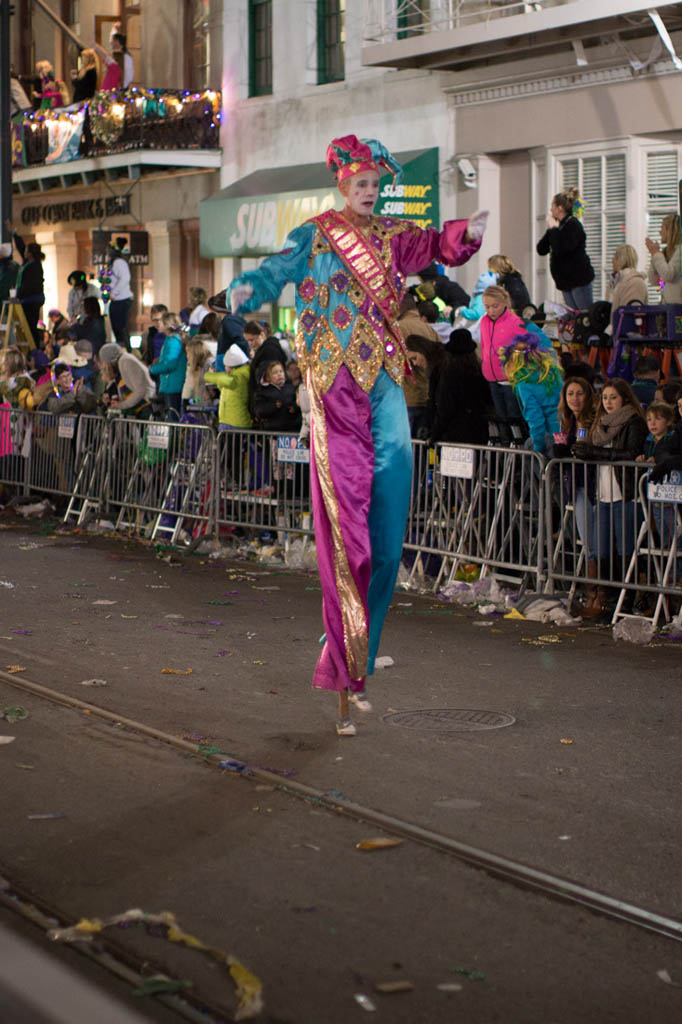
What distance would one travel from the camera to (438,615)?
11.8 m

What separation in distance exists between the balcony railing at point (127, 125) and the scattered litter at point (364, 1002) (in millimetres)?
25350

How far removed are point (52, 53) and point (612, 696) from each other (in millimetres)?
28323

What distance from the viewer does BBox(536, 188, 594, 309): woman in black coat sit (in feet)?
54.9

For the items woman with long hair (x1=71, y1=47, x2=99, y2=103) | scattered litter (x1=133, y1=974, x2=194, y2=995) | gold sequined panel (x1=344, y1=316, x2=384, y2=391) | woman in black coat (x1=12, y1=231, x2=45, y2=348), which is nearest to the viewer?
Answer: scattered litter (x1=133, y1=974, x2=194, y2=995)

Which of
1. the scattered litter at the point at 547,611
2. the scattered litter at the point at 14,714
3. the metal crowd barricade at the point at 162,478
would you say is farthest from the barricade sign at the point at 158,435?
the scattered litter at the point at 14,714

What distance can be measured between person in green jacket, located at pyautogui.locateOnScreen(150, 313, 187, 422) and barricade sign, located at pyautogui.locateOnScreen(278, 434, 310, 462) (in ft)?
9.95

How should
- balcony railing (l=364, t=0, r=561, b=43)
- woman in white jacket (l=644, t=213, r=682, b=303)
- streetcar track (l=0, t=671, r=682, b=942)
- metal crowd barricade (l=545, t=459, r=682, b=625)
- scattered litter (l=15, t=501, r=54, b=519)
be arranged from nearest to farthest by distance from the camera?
streetcar track (l=0, t=671, r=682, b=942) → metal crowd barricade (l=545, t=459, r=682, b=625) → woman in white jacket (l=644, t=213, r=682, b=303) → scattered litter (l=15, t=501, r=54, b=519) → balcony railing (l=364, t=0, r=561, b=43)

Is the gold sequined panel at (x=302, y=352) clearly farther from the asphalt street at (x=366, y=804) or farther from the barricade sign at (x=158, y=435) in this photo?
the barricade sign at (x=158, y=435)

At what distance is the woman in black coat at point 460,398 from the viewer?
1291cm

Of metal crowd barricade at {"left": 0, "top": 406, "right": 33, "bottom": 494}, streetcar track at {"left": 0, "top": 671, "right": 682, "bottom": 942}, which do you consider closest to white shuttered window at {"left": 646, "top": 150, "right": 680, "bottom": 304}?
metal crowd barricade at {"left": 0, "top": 406, "right": 33, "bottom": 494}

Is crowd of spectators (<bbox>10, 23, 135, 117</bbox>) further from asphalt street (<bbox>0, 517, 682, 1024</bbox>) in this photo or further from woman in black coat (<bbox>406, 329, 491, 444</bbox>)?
asphalt street (<bbox>0, 517, 682, 1024</bbox>)

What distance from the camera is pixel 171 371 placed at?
58.6 ft

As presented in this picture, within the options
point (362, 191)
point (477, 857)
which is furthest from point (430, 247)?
point (477, 857)

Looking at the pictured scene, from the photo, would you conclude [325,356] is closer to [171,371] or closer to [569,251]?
[569,251]
